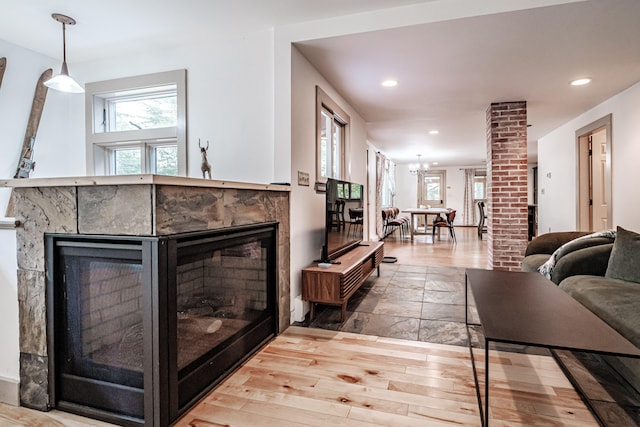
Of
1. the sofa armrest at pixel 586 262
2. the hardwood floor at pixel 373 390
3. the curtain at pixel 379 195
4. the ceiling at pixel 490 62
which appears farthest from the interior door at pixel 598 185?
the hardwood floor at pixel 373 390

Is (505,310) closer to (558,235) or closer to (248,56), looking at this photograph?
(558,235)

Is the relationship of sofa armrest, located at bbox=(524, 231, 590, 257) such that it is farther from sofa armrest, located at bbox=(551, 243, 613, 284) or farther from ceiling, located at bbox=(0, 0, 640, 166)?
ceiling, located at bbox=(0, 0, 640, 166)

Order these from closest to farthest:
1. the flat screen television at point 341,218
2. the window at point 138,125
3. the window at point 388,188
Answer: the flat screen television at point 341,218
the window at point 138,125
the window at point 388,188

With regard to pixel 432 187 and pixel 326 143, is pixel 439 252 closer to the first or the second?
pixel 326 143

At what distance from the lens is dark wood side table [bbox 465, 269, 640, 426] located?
1241 millimetres

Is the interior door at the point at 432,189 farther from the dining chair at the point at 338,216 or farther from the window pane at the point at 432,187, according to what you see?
the dining chair at the point at 338,216

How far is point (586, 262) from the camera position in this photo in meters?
2.65

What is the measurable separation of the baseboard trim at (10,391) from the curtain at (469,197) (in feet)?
42.2

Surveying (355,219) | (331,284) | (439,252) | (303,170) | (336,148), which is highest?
(336,148)

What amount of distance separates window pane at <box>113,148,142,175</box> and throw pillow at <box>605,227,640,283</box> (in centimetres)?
422

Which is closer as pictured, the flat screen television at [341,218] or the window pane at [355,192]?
the flat screen television at [341,218]

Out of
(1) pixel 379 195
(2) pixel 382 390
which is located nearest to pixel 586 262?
(2) pixel 382 390

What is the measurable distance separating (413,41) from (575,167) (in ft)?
14.5

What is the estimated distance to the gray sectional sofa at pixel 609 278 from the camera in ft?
5.81
